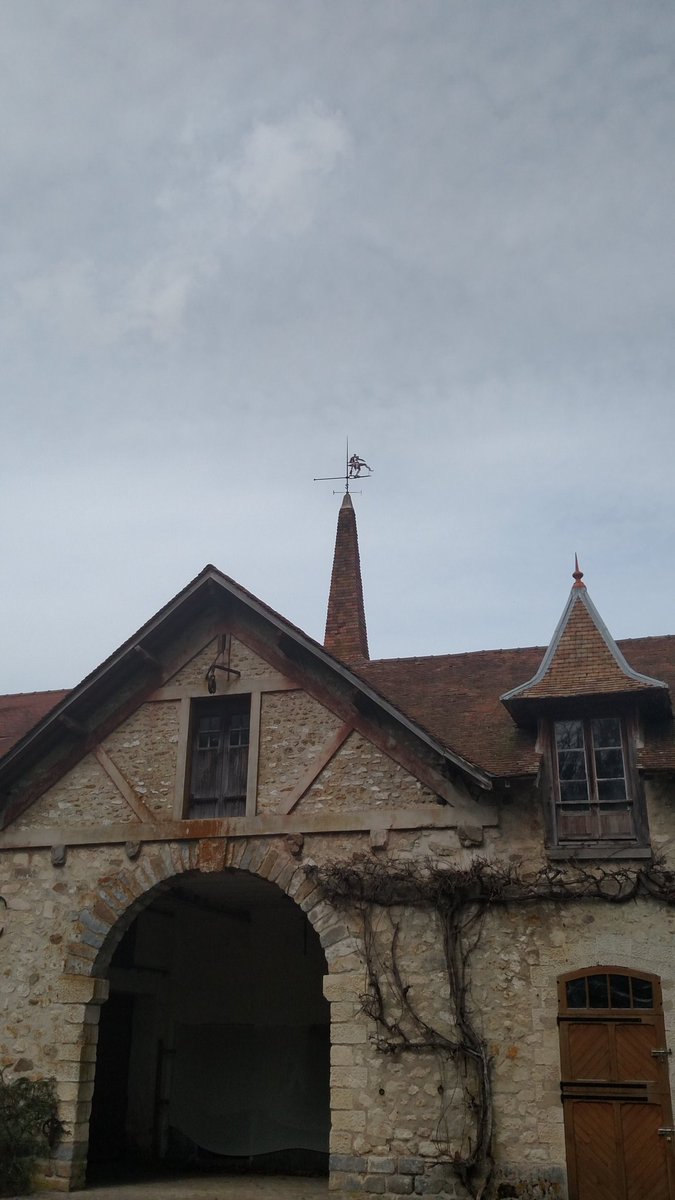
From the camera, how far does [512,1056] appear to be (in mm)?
9242

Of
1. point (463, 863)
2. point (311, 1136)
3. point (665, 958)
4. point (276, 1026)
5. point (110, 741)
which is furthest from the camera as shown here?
point (276, 1026)

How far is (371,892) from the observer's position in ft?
32.9

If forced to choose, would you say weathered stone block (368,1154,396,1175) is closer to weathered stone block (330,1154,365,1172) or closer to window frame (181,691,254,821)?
weathered stone block (330,1154,365,1172)

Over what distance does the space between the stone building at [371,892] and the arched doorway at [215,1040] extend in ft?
0.16

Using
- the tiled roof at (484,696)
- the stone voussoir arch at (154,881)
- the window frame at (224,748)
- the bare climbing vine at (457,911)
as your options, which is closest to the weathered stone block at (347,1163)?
the bare climbing vine at (457,911)

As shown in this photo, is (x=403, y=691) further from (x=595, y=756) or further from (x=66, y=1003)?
(x=66, y=1003)

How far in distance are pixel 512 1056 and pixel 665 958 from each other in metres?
1.67

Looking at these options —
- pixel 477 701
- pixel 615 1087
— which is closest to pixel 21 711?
pixel 477 701

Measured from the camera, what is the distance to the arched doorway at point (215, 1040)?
12844 millimetres

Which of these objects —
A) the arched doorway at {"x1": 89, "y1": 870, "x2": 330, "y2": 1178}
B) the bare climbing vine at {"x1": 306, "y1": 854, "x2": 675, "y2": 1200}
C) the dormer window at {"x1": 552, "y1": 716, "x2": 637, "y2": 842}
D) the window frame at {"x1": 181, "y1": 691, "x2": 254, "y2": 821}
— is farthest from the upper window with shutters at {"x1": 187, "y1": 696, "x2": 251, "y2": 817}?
the dormer window at {"x1": 552, "y1": 716, "x2": 637, "y2": 842}

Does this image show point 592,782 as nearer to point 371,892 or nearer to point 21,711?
point 371,892

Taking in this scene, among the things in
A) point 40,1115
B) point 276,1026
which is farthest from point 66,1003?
point 276,1026

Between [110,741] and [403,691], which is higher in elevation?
[403,691]

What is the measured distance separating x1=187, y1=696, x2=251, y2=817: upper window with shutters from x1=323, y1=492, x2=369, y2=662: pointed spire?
3.73m
